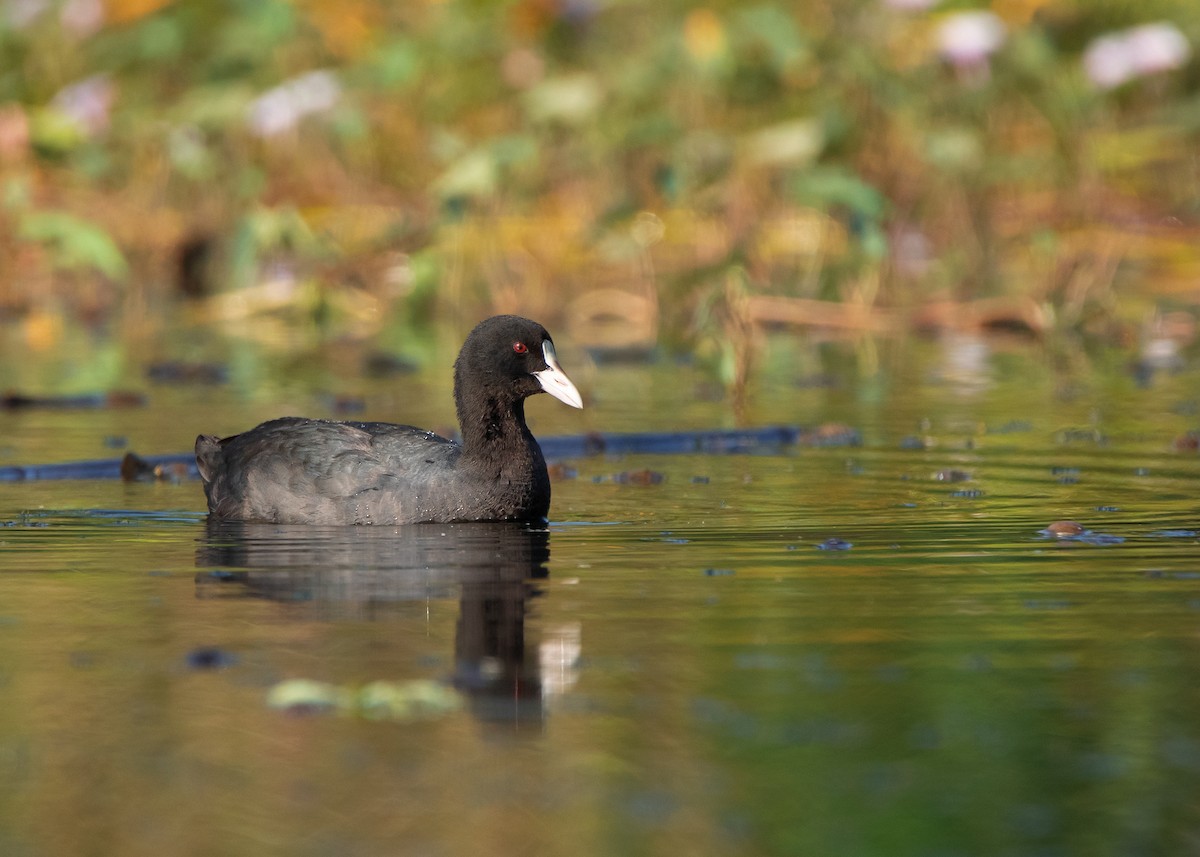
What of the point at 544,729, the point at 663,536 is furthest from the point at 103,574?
the point at 544,729

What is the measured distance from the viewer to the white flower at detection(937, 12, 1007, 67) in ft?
54.6

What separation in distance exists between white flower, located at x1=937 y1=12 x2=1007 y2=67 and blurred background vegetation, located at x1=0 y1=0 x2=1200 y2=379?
5 cm

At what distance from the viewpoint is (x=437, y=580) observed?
262 inches

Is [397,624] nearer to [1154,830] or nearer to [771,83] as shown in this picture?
[1154,830]

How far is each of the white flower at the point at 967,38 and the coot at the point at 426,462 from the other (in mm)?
9112

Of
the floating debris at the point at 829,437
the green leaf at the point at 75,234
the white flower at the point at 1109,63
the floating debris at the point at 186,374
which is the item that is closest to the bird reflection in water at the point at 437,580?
the floating debris at the point at 829,437

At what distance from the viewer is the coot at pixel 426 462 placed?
313 inches

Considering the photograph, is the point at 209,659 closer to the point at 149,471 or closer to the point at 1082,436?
the point at 149,471

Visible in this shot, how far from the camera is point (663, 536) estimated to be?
7.50m

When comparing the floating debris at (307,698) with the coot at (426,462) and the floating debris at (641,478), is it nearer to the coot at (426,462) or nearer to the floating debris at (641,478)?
the coot at (426,462)

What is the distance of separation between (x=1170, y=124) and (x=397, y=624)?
592 inches

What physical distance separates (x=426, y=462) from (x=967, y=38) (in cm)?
969

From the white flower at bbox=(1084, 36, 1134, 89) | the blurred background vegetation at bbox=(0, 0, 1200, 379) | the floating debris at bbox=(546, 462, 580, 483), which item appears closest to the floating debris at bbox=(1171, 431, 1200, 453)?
the floating debris at bbox=(546, 462, 580, 483)

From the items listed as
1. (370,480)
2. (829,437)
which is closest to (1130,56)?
(829,437)
